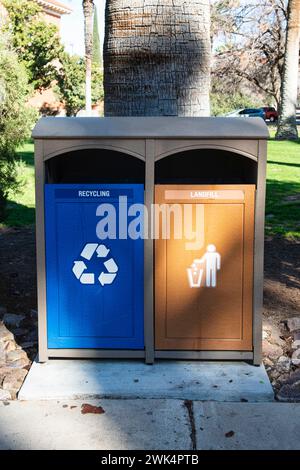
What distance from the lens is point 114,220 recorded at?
13.8ft

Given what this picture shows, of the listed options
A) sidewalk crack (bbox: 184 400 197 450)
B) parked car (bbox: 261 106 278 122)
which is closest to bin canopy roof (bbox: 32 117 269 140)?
sidewalk crack (bbox: 184 400 197 450)

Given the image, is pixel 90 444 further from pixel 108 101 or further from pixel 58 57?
pixel 58 57

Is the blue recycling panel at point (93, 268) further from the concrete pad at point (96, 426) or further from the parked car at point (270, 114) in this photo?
the parked car at point (270, 114)

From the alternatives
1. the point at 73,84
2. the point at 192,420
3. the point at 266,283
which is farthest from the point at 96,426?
the point at 73,84

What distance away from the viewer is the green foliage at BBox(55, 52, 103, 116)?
1547 inches

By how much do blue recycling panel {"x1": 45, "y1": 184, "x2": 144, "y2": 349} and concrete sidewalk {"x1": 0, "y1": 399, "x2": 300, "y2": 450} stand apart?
1.81 ft

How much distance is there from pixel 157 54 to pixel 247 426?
3049 mm

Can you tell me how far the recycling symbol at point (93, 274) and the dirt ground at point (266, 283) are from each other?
819 mm

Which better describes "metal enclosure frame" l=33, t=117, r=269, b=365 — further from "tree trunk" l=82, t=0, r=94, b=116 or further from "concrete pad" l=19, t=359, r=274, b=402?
"tree trunk" l=82, t=0, r=94, b=116

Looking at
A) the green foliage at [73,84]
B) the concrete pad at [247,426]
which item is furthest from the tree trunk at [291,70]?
the concrete pad at [247,426]

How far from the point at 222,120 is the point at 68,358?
→ 6.37ft

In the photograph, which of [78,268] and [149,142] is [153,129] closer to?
[149,142]

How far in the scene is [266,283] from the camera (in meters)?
6.30
